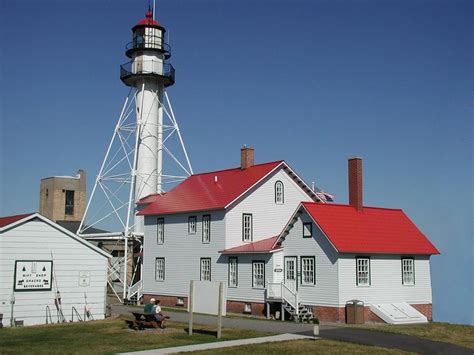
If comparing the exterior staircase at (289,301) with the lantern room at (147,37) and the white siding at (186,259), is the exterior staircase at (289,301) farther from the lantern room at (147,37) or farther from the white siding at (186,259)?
the lantern room at (147,37)

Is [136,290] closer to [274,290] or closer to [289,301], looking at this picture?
[274,290]

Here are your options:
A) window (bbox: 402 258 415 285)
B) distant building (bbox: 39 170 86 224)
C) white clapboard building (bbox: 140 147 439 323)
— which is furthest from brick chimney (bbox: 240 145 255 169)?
distant building (bbox: 39 170 86 224)

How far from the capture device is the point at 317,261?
3322 cm

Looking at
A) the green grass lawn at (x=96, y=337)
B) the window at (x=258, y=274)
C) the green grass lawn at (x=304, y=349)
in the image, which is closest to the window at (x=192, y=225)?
the window at (x=258, y=274)

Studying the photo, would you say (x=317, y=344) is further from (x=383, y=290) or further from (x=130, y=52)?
(x=130, y=52)

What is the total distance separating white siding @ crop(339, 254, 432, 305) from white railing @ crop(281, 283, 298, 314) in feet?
7.87

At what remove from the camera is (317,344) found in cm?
2220

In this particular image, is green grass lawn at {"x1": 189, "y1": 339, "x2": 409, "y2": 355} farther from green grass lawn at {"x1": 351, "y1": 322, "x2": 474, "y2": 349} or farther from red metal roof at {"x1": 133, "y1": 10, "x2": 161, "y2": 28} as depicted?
red metal roof at {"x1": 133, "y1": 10, "x2": 161, "y2": 28}

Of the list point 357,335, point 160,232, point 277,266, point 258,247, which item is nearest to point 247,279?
point 258,247

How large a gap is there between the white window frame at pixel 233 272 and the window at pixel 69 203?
36045 millimetres

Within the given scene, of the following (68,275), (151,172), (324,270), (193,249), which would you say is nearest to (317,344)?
(324,270)

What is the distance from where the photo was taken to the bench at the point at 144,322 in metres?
25.9

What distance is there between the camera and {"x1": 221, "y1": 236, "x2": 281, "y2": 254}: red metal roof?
35.5 metres

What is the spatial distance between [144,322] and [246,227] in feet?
47.9
